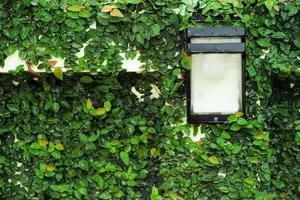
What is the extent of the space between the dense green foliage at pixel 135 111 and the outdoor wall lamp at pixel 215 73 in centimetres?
6

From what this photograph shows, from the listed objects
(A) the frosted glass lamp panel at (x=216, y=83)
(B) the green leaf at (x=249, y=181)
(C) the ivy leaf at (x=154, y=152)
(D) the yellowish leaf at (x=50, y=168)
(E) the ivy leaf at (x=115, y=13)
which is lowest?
(B) the green leaf at (x=249, y=181)

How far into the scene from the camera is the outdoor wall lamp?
227cm

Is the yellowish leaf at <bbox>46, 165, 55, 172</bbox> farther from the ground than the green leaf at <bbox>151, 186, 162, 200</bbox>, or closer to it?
farther from the ground

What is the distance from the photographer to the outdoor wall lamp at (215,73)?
7.45ft

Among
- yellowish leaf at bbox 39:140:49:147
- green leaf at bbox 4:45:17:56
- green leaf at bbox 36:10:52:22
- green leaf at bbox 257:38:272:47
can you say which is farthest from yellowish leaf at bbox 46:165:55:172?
green leaf at bbox 257:38:272:47

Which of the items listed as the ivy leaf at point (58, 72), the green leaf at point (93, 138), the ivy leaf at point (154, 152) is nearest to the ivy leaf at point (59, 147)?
the green leaf at point (93, 138)

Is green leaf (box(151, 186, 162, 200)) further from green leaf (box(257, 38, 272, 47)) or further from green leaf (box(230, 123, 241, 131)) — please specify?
green leaf (box(257, 38, 272, 47))

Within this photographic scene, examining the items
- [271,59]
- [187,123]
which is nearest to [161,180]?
[187,123]

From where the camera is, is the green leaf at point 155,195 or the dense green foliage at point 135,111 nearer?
the dense green foliage at point 135,111

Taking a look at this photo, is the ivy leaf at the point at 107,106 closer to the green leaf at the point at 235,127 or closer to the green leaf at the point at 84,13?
the green leaf at the point at 84,13

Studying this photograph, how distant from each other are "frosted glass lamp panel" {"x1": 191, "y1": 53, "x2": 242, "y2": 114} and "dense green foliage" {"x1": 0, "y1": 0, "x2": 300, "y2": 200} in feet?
0.20

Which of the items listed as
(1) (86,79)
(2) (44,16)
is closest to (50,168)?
(1) (86,79)

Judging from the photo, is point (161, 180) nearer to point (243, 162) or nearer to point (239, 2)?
point (243, 162)

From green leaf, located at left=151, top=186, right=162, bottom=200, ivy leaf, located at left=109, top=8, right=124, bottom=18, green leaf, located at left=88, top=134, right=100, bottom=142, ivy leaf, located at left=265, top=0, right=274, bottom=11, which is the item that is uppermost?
ivy leaf, located at left=265, top=0, right=274, bottom=11
